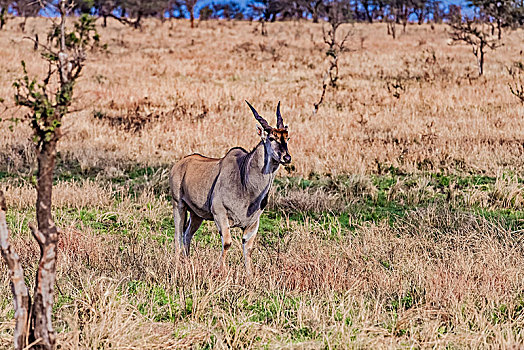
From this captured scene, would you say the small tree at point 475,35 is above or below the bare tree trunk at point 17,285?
above

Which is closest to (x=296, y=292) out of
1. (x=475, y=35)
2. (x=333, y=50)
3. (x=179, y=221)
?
(x=179, y=221)

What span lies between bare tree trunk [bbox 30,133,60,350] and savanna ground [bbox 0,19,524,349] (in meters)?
0.20

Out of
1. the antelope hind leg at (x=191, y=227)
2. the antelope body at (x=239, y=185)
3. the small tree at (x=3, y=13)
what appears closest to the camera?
the small tree at (x=3, y=13)

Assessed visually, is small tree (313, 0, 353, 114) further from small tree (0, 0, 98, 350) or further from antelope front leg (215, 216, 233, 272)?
small tree (0, 0, 98, 350)

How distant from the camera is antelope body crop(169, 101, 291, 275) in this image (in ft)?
20.6

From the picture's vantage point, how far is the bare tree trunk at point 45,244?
371 cm

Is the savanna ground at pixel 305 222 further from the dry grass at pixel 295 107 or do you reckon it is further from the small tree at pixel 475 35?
the small tree at pixel 475 35

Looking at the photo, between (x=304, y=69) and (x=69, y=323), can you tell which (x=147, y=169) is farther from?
(x=304, y=69)

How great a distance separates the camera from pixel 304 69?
1132 inches

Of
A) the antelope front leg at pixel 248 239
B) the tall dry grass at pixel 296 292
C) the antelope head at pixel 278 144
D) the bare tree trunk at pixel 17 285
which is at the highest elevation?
the antelope head at pixel 278 144

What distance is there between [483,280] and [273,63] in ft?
84.0

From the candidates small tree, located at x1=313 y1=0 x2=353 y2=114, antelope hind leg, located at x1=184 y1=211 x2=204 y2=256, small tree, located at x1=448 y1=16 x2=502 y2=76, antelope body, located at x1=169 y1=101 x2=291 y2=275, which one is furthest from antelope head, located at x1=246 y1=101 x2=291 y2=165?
small tree, located at x1=448 y1=16 x2=502 y2=76

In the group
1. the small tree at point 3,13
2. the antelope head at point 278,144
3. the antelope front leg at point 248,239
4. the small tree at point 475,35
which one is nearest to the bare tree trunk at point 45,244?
the small tree at point 3,13

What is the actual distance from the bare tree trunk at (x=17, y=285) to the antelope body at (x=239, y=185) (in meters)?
2.54
